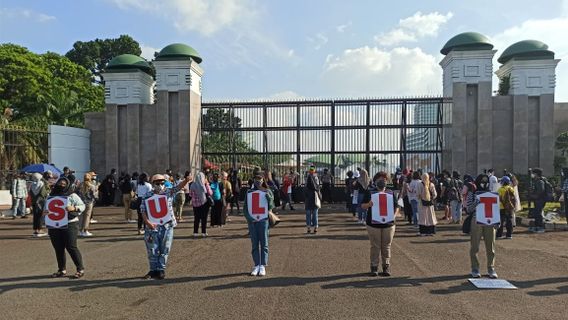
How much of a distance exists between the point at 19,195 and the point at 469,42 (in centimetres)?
1853

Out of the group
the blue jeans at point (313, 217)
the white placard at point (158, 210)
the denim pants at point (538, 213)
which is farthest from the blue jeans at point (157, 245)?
the denim pants at point (538, 213)

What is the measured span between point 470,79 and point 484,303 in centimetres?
1628

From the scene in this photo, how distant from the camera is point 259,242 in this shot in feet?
26.8

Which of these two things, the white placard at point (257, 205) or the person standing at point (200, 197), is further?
the person standing at point (200, 197)

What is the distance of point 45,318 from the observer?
5867 millimetres

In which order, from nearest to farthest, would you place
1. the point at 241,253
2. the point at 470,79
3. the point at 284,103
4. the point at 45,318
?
the point at 45,318, the point at 241,253, the point at 470,79, the point at 284,103

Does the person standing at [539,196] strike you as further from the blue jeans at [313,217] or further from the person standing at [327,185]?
the person standing at [327,185]

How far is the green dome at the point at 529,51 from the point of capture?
20.7m

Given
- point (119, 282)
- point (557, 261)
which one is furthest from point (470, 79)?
point (119, 282)

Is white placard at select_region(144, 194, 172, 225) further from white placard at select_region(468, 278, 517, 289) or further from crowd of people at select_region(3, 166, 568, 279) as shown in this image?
white placard at select_region(468, 278, 517, 289)

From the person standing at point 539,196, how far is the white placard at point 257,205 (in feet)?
28.2

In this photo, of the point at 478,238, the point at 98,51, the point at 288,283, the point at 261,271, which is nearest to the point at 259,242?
the point at 261,271

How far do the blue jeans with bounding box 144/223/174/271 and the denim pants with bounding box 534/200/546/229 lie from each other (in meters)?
10.1

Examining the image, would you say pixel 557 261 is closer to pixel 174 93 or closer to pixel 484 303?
pixel 484 303
